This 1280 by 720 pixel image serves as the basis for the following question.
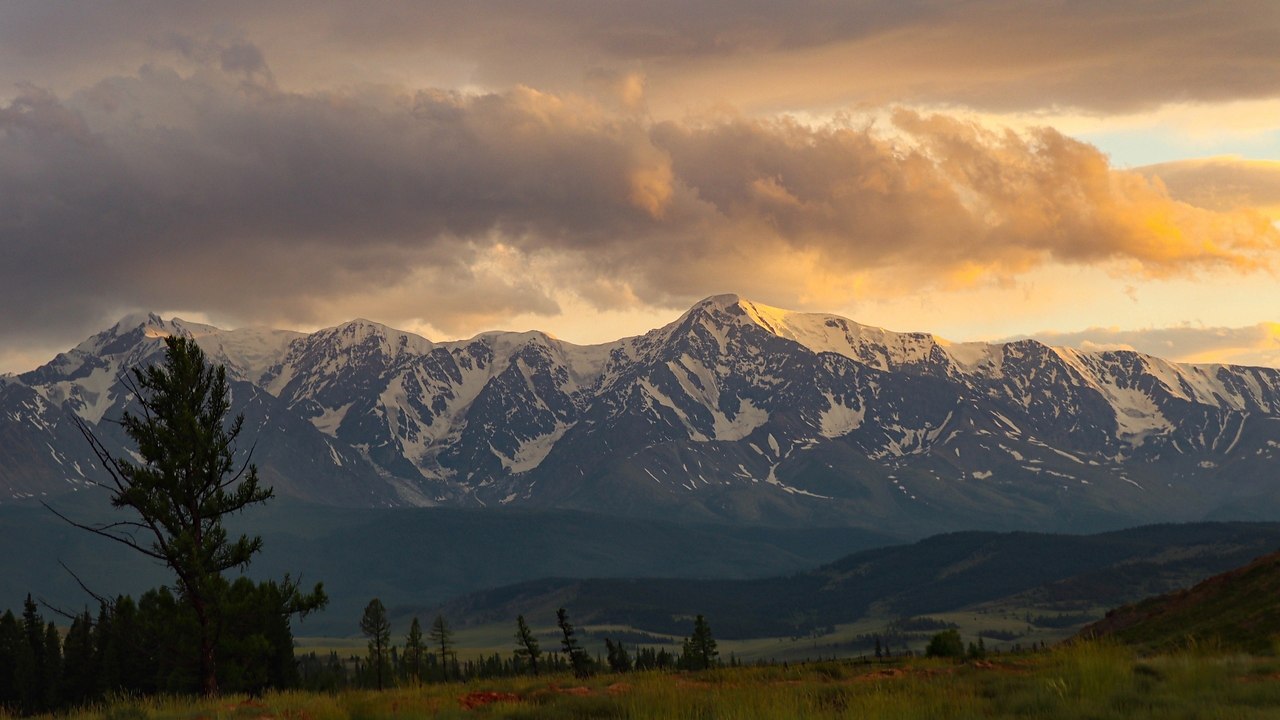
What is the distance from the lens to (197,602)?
45.2m

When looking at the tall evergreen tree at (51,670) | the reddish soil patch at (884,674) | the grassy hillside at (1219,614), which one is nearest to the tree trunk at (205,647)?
the reddish soil patch at (884,674)

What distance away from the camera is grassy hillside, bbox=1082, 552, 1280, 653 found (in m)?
63.6

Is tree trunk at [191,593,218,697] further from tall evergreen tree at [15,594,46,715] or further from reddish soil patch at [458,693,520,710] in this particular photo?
tall evergreen tree at [15,594,46,715]

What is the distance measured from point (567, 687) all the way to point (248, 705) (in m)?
7.68

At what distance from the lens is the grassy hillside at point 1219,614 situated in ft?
209

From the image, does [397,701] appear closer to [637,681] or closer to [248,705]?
[248,705]

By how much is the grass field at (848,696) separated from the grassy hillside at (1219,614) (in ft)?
85.9

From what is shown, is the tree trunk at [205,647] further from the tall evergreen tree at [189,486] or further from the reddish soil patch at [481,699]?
the reddish soil patch at [481,699]

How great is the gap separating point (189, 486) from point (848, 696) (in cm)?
2580

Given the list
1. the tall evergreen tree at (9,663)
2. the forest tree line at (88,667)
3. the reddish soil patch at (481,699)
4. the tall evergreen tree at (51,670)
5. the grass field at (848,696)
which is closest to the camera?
the grass field at (848,696)

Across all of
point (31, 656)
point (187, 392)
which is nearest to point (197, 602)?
point (187, 392)

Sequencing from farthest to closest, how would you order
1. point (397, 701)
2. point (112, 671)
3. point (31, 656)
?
point (31, 656) < point (112, 671) < point (397, 701)

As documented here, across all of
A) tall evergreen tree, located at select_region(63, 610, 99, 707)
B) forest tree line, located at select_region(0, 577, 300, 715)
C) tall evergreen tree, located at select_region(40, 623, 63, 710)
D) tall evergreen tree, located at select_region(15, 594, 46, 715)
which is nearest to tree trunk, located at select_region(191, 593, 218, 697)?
forest tree line, located at select_region(0, 577, 300, 715)

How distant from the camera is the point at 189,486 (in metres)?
46.5
